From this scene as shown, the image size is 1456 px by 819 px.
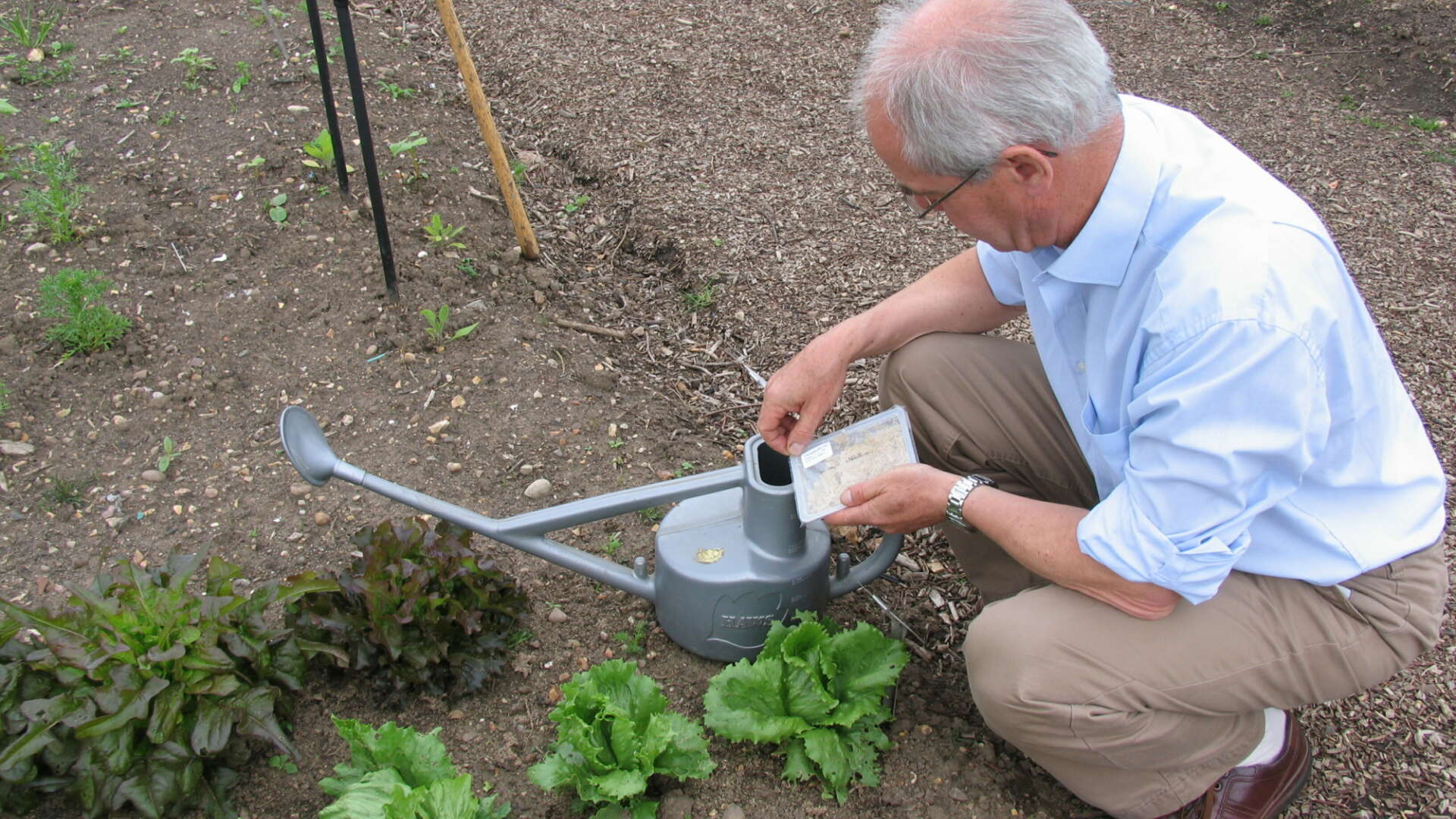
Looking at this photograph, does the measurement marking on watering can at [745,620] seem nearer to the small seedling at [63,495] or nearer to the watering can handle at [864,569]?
the watering can handle at [864,569]

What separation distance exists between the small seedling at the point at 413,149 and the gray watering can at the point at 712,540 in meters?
1.48

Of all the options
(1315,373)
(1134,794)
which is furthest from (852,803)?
(1315,373)

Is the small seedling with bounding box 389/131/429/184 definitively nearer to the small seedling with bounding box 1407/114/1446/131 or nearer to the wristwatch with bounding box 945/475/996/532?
the wristwatch with bounding box 945/475/996/532

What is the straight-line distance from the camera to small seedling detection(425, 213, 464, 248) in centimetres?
305

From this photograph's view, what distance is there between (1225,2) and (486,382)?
442cm

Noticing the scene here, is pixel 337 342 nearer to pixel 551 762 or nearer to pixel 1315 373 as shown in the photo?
pixel 551 762

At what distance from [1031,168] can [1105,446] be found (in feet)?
1.62

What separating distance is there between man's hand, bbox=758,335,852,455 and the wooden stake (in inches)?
53.9

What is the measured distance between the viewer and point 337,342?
2.84m

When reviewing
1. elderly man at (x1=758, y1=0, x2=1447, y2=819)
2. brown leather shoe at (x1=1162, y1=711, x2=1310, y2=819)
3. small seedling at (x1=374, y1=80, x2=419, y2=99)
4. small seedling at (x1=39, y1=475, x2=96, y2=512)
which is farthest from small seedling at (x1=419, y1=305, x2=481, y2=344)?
brown leather shoe at (x1=1162, y1=711, x2=1310, y2=819)

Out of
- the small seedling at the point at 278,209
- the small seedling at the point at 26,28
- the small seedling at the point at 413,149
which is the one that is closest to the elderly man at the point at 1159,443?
the small seedling at the point at 413,149

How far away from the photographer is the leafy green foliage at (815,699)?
190 cm

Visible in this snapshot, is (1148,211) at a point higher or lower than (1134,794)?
higher

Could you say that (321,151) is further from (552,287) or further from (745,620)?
(745,620)
